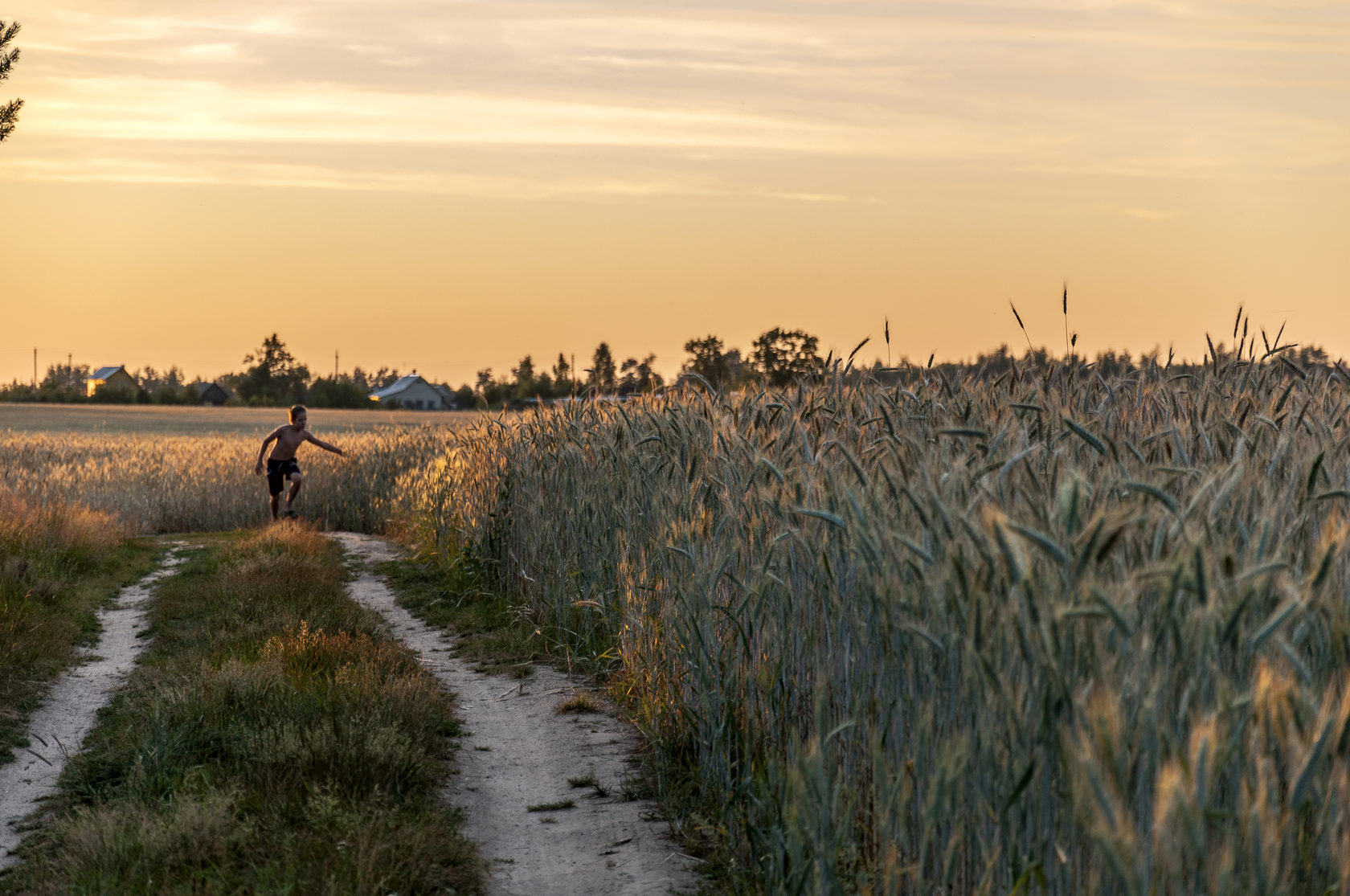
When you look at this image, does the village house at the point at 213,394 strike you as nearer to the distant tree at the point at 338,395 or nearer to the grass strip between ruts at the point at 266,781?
the distant tree at the point at 338,395

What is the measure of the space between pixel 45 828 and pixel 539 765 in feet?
8.24

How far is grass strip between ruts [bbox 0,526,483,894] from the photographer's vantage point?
470cm

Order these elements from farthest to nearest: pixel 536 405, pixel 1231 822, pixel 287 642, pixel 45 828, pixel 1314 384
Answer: pixel 536 405, pixel 287 642, pixel 1314 384, pixel 45 828, pixel 1231 822

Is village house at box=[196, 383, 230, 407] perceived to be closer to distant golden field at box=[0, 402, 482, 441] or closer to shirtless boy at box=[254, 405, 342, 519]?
distant golden field at box=[0, 402, 482, 441]

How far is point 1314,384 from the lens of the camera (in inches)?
252

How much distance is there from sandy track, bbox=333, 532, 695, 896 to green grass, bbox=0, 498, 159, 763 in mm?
2981

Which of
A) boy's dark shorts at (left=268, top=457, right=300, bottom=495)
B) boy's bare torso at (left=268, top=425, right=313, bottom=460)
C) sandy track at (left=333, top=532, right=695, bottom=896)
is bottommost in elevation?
sandy track at (left=333, top=532, right=695, bottom=896)

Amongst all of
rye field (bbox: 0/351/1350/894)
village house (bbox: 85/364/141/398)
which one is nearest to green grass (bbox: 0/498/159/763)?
rye field (bbox: 0/351/1350/894)

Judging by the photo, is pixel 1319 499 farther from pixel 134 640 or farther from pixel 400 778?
pixel 134 640

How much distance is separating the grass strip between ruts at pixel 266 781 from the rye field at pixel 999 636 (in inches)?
51.0

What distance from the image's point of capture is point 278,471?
1958 centimetres

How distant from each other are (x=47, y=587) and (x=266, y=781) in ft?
24.2

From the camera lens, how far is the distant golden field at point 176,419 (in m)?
57.4

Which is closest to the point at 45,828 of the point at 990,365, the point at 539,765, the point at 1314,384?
the point at 539,765
